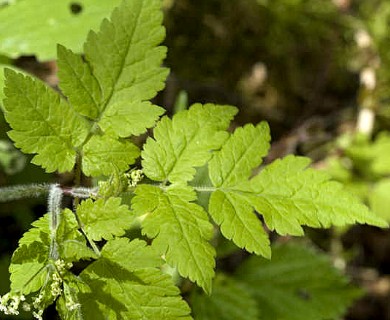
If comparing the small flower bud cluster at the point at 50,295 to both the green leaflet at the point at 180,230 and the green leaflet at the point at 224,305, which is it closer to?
the green leaflet at the point at 180,230

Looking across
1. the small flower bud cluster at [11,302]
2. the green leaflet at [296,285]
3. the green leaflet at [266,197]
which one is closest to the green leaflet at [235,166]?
the green leaflet at [266,197]

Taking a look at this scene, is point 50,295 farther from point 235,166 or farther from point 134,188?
point 235,166

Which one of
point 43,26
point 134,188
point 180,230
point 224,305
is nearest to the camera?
point 180,230

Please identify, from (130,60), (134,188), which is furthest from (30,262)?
(130,60)

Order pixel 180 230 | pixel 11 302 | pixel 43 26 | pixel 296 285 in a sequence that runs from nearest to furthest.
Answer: pixel 11 302
pixel 180 230
pixel 43 26
pixel 296 285

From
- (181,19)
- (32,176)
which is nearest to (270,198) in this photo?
(32,176)

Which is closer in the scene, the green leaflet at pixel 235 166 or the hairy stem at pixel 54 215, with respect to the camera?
the hairy stem at pixel 54 215

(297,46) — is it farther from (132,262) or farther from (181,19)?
(132,262)
